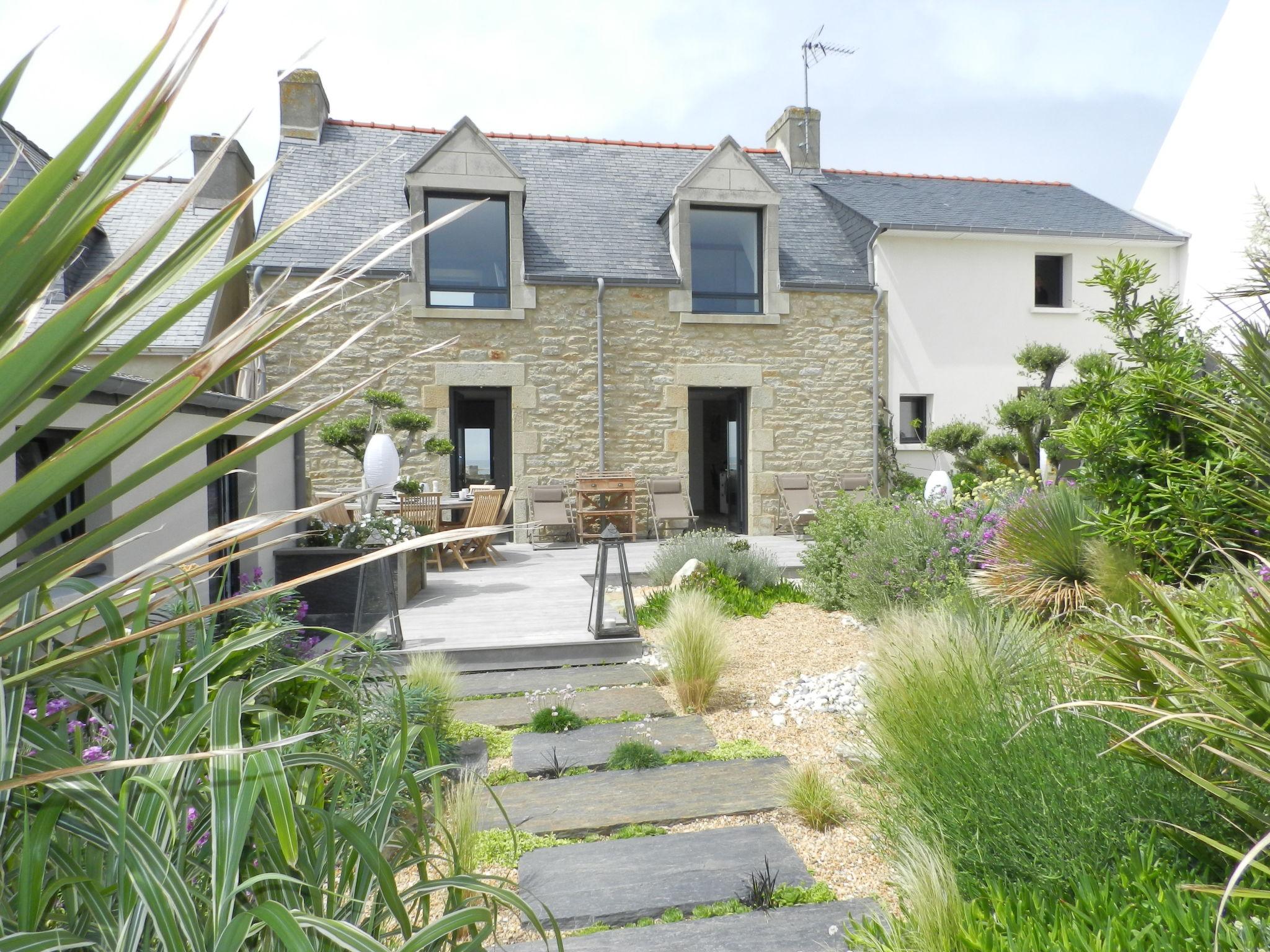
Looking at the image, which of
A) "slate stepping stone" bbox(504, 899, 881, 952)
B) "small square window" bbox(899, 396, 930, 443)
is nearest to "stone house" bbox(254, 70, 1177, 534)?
"small square window" bbox(899, 396, 930, 443)

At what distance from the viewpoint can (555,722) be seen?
412 cm

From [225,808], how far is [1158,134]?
1990cm

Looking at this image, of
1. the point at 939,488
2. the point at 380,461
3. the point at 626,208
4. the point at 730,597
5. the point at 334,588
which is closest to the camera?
the point at 334,588

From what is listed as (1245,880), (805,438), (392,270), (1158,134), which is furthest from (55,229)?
(1158,134)

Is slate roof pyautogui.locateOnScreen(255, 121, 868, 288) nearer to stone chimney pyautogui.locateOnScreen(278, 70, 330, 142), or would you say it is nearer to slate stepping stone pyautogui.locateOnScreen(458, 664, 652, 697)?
stone chimney pyautogui.locateOnScreen(278, 70, 330, 142)

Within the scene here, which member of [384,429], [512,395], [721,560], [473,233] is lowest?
[721,560]

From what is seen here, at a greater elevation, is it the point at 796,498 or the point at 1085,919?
the point at 796,498

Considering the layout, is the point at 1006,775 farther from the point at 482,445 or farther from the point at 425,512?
the point at 482,445

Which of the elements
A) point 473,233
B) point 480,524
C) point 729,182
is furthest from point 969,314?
point 480,524

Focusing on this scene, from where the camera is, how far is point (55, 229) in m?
0.75

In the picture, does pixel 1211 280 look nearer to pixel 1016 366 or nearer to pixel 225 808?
pixel 1016 366

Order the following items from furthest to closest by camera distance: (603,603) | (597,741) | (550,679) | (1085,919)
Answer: (603,603) < (550,679) < (597,741) < (1085,919)

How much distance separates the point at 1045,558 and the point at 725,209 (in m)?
8.74

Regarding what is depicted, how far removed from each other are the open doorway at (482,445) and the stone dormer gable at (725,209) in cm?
309
